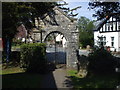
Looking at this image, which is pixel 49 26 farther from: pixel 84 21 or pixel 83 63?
pixel 84 21

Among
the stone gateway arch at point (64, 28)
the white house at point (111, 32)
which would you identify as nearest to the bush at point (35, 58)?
the stone gateway arch at point (64, 28)

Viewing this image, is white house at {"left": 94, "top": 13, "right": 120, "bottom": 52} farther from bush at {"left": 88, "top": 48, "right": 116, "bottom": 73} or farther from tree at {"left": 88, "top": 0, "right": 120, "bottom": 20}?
bush at {"left": 88, "top": 48, "right": 116, "bottom": 73}

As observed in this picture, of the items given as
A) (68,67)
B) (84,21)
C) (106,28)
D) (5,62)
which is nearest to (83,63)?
(68,67)

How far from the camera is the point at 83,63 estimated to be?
539 inches

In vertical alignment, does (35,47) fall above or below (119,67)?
above

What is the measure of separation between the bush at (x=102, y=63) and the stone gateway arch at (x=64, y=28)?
5.05 m

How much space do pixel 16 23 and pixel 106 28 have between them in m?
25.9

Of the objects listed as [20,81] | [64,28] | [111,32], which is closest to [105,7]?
[64,28]

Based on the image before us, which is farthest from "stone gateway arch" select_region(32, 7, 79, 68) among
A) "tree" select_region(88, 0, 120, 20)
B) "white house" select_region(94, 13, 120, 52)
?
"white house" select_region(94, 13, 120, 52)

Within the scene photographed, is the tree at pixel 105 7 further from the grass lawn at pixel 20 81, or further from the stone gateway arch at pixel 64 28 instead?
the grass lawn at pixel 20 81

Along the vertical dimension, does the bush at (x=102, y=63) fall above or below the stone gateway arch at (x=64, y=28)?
below

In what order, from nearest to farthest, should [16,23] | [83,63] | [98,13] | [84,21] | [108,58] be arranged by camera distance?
[108,58]
[83,63]
[16,23]
[98,13]
[84,21]

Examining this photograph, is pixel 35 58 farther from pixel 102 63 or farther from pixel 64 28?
pixel 102 63

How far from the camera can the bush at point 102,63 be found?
1119 centimetres
